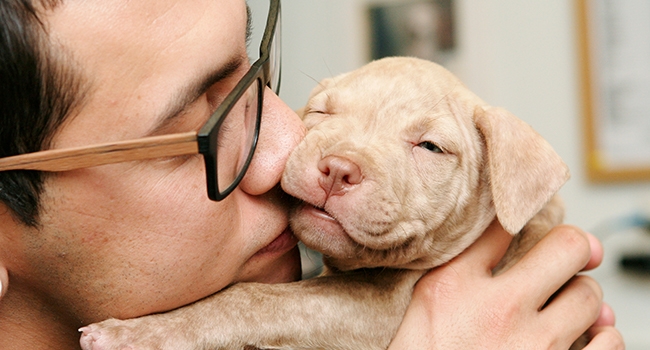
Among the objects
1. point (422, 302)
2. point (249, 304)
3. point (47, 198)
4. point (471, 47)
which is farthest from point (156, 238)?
point (471, 47)

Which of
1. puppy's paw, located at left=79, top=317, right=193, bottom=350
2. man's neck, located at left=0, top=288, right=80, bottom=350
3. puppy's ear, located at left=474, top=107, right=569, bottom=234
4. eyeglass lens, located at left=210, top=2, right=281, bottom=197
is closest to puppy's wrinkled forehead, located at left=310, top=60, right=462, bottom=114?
puppy's ear, located at left=474, top=107, right=569, bottom=234

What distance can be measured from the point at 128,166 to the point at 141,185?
0.16ft

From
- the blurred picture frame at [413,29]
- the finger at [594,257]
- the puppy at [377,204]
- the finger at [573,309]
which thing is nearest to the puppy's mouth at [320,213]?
the puppy at [377,204]

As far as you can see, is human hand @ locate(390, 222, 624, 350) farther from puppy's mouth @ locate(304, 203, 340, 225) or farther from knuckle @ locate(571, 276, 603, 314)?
puppy's mouth @ locate(304, 203, 340, 225)

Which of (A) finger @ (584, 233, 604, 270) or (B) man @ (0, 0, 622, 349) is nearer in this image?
(B) man @ (0, 0, 622, 349)

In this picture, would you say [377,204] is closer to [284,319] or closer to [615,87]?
[284,319]

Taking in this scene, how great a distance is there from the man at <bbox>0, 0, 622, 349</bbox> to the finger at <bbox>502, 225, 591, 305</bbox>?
33 cm

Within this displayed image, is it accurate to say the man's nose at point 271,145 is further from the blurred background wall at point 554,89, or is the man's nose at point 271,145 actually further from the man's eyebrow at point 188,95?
the blurred background wall at point 554,89

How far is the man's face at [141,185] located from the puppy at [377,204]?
11 cm

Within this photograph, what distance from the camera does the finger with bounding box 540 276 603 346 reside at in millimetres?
1814

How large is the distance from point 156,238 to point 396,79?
2.99ft

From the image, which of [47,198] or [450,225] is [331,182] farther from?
[47,198]

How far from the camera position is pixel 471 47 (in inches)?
159

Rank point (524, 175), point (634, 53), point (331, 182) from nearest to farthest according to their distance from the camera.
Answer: point (331, 182)
point (524, 175)
point (634, 53)
